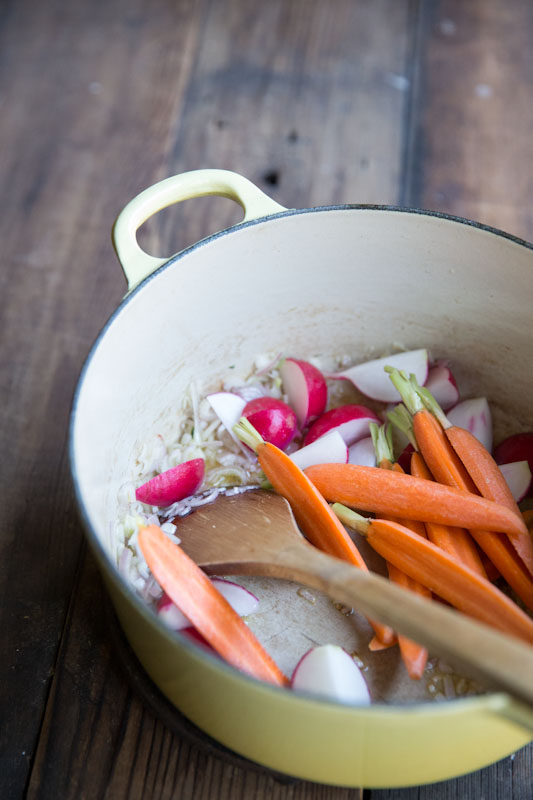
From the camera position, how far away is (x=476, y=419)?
3.17 ft

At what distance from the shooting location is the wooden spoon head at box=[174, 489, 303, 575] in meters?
0.77

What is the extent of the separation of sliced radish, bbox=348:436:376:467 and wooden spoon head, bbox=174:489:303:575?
0.45 ft

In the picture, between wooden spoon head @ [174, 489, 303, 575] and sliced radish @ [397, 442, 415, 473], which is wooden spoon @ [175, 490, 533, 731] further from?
sliced radish @ [397, 442, 415, 473]

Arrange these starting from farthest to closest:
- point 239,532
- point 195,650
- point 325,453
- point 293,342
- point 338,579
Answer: point 293,342 < point 325,453 < point 239,532 < point 338,579 < point 195,650

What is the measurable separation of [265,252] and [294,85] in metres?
0.69

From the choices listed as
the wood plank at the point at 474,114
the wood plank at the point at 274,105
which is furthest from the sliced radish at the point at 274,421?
the wood plank at the point at 474,114

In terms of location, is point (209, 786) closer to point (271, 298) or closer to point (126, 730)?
point (126, 730)

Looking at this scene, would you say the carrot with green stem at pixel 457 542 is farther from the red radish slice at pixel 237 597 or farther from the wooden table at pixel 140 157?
the wooden table at pixel 140 157

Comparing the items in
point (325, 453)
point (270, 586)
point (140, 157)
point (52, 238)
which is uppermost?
point (140, 157)

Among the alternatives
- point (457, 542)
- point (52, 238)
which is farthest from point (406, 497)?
point (52, 238)

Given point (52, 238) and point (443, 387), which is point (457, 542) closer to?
point (443, 387)

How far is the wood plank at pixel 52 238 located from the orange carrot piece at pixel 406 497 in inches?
13.3

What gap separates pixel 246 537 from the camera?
0.80 meters

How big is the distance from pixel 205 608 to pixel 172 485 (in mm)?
202
